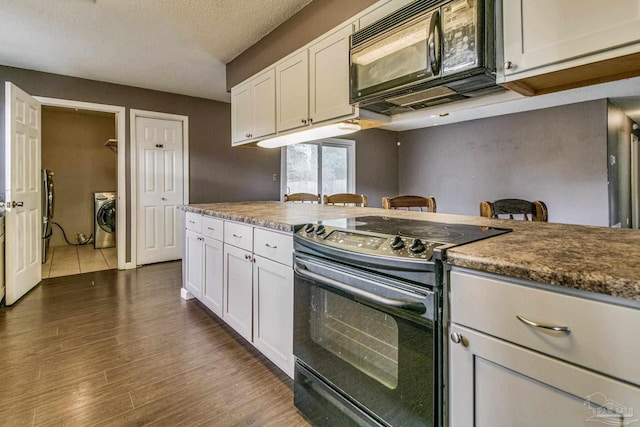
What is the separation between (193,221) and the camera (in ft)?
9.45

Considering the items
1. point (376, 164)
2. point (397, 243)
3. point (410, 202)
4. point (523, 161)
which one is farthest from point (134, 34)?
point (523, 161)

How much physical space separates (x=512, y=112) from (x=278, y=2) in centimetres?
464

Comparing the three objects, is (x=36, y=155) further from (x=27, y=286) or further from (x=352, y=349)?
(x=352, y=349)

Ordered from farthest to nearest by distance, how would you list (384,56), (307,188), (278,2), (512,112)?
(307,188)
(512,112)
(278,2)
(384,56)

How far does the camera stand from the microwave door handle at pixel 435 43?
1.53 m

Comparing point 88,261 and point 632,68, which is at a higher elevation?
point 632,68

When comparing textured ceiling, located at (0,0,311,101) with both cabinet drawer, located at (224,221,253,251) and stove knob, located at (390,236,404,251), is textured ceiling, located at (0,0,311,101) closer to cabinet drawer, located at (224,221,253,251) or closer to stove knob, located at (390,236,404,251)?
cabinet drawer, located at (224,221,253,251)

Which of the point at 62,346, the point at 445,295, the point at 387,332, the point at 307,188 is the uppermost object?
the point at 307,188

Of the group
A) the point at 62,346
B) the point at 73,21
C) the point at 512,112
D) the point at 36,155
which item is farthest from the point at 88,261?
the point at 512,112

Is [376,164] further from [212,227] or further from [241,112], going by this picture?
[212,227]

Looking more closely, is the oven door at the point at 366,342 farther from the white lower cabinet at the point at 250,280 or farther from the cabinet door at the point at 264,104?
the cabinet door at the point at 264,104

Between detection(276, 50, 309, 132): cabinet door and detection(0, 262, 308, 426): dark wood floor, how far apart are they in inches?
67.3

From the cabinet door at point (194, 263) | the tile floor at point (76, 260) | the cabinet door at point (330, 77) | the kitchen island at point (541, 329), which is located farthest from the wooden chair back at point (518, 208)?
the tile floor at point (76, 260)

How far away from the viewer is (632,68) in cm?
131
